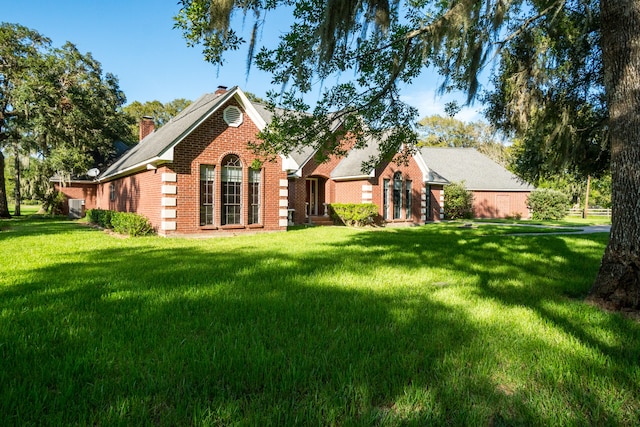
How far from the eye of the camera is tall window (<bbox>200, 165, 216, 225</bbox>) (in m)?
14.1

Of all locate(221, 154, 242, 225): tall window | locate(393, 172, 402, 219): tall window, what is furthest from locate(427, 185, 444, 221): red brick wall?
locate(221, 154, 242, 225): tall window

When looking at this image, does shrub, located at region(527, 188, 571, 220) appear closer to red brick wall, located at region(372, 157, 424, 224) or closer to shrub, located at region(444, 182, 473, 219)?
shrub, located at region(444, 182, 473, 219)

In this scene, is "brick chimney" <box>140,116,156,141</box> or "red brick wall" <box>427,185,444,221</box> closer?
"brick chimney" <box>140,116,156,141</box>

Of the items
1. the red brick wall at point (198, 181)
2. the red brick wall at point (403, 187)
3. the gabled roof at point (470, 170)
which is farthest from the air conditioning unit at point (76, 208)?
the gabled roof at point (470, 170)

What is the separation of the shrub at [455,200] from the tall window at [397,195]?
26.9 ft

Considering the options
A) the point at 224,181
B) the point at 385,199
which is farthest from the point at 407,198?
the point at 224,181

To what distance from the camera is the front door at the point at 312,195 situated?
22.7 meters

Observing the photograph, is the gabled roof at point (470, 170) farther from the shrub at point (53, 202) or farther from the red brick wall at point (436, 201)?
the shrub at point (53, 202)

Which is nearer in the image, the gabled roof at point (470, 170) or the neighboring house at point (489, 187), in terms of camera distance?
the neighboring house at point (489, 187)

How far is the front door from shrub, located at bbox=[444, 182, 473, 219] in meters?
11.3

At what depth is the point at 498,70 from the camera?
34.7 feet

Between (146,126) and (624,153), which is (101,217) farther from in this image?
(624,153)

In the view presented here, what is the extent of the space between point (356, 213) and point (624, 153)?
15.3m

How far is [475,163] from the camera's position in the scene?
112 feet
